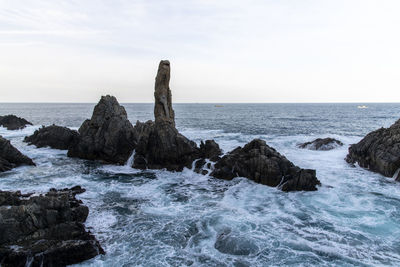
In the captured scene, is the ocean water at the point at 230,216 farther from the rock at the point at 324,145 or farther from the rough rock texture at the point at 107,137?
the rock at the point at 324,145

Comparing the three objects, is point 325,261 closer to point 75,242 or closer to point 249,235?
point 249,235

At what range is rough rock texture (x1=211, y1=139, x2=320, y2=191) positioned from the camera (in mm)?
23359

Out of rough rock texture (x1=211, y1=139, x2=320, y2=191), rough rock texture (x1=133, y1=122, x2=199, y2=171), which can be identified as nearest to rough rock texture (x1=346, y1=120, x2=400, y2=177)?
rough rock texture (x1=211, y1=139, x2=320, y2=191)

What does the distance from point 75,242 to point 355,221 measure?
17.2 metres

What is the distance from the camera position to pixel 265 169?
24.8m

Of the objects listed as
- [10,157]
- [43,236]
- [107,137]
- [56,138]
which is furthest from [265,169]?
[56,138]

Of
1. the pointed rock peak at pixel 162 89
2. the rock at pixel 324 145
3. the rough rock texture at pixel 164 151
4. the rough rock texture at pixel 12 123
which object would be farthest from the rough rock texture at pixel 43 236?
the rough rock texture at pixel 12 123

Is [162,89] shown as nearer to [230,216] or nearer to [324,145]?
[230,216]

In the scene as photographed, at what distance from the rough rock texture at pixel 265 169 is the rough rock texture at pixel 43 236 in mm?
15344

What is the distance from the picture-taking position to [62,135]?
40.0 m

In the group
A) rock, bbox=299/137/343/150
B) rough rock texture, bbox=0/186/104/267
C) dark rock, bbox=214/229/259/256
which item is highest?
rock, bbox=299/137/343/150

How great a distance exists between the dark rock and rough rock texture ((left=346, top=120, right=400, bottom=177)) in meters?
19.4

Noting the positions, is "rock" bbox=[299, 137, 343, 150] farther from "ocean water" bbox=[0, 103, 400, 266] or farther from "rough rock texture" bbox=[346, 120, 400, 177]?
"ocean water" bbox=[0, 103, 400, 266]

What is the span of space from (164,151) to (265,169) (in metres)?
11.9
